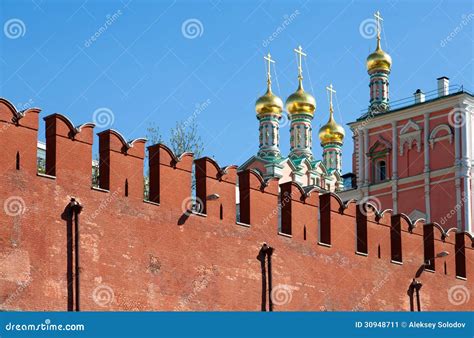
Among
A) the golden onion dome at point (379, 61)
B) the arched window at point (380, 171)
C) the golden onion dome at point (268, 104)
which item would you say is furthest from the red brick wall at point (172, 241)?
the golden onion dome at point (268, 104)

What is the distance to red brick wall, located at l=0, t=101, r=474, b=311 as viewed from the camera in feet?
73.9

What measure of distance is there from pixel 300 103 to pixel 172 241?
37.6 metres

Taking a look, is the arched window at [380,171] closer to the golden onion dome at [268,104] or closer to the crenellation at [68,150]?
the golden onion dome at [268,104]

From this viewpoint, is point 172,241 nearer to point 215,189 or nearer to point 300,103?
point 215,189

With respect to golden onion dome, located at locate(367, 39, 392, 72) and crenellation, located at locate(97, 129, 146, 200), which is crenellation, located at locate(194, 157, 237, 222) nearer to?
crenellation, located at locate(97, 129, 146, 200)

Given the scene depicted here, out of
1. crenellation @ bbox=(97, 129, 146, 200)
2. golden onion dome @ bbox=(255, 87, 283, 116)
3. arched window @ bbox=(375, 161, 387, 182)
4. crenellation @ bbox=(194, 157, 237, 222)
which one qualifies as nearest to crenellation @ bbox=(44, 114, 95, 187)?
crenellation @ bbox=(97, 129, 146, 200)

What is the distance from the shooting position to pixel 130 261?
24000 mm

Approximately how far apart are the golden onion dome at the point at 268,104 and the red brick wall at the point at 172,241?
30.8 metres

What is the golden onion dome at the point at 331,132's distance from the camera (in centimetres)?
6412

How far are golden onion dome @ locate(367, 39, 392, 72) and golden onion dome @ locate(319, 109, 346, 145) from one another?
29.5ft

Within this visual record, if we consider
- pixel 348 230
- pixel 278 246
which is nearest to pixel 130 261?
pixel 278 246

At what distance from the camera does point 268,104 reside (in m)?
61.5

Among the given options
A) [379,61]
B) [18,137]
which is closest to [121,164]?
[18,137]

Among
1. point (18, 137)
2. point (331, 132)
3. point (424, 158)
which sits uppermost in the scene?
point (331, 132)
